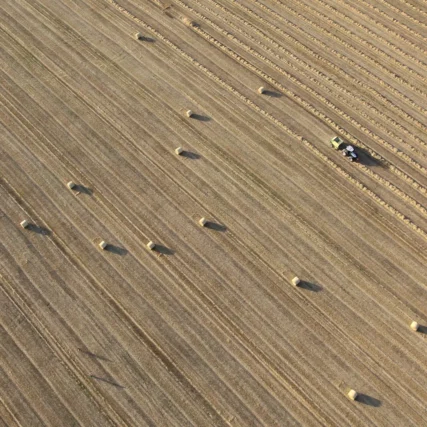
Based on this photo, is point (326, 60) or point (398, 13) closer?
point (326, 60)

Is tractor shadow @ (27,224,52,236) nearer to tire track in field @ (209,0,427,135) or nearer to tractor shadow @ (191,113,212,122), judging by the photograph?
tractor shadow @ (191,113,212,122)

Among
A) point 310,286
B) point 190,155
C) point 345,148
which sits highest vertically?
point 345,148

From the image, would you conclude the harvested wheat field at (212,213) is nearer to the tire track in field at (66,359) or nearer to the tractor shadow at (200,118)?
the tire track in field at (66,359)

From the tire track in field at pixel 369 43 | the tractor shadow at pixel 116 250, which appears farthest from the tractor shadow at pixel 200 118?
the tire track in field at pixel 369 43

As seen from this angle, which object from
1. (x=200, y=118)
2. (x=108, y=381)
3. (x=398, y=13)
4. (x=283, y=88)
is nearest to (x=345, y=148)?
(x=283, y=88)

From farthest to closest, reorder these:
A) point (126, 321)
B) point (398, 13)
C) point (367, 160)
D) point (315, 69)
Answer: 1. point (398, 13)
2. point (315, 69)
3. point (367, 160)
4. point (126, 321)

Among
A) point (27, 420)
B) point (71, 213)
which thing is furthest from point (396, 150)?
point (27, 420)

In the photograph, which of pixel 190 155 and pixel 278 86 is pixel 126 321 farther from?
pixel 278 86
